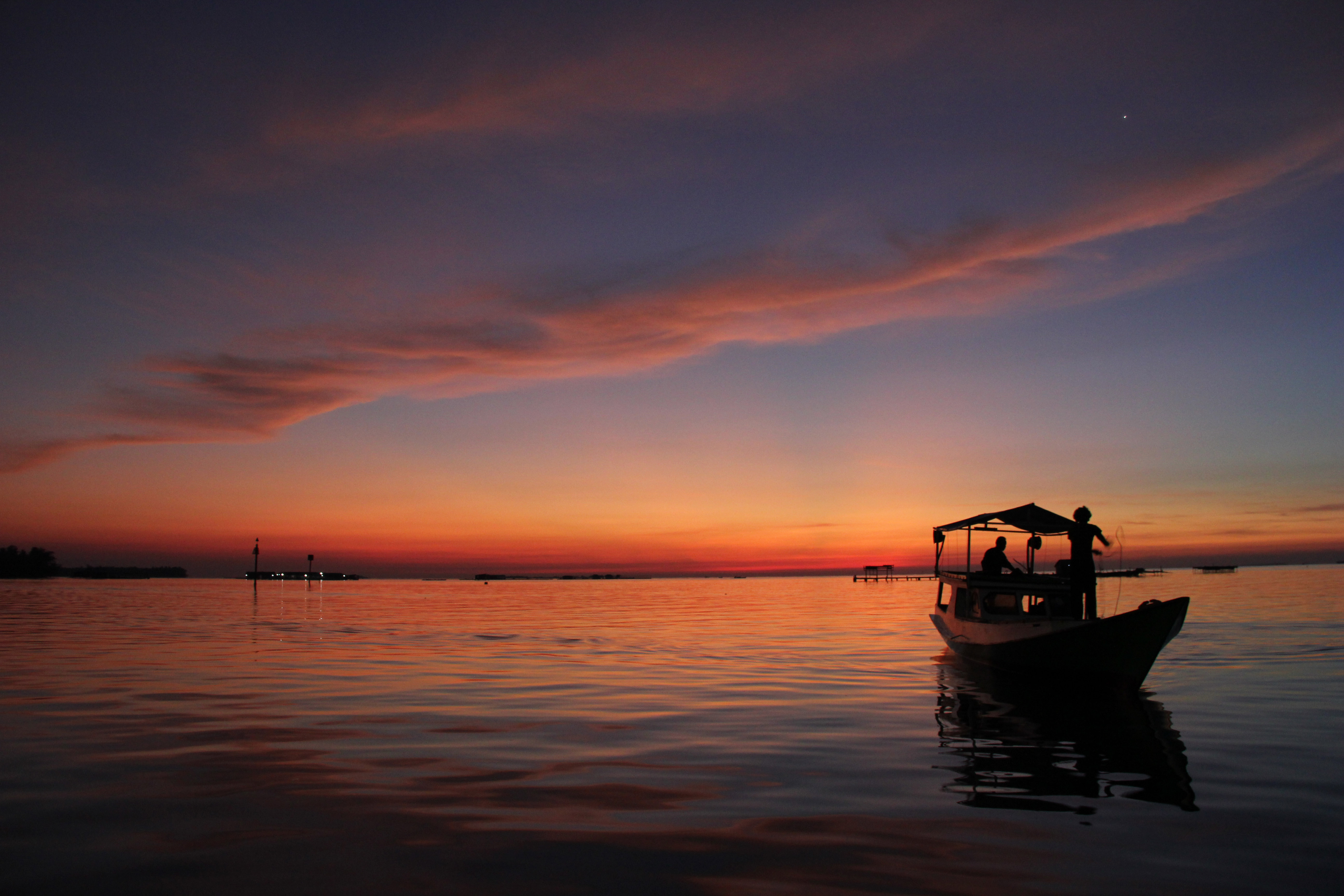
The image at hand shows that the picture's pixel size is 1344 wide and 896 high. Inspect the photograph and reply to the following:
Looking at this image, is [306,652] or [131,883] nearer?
[131,883]

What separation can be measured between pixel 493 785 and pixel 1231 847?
8343 millimetres

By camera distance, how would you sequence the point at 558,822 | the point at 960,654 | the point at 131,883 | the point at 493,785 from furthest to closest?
the point at 960,654 < the point at 493,785 < the point at 558,822 < the point at 131,883

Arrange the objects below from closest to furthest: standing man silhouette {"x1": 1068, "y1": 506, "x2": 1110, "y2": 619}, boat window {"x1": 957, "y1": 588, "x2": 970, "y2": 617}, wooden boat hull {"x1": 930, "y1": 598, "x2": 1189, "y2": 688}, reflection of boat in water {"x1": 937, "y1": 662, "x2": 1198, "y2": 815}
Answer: reflection of boat in water {"x1": 937, "y1": 662, "x2": 1198, "y2": 815} → wooden boat hull {"x1": 930, "y1": 598, "x2": 1189, "y2": 688} → standing man silhouette {"x1": 1068, "y1": 506, "x2": 1110, "y2": 619} → boat window {"x1": 957, "y1": 588, "x2": 970, "y2": 617}

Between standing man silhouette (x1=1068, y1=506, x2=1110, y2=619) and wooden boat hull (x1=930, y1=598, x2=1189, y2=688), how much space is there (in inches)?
73.0

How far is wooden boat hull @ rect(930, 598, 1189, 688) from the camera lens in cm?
1861

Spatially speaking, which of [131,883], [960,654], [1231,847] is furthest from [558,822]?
[960,654]

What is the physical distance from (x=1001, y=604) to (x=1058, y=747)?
12387 mm

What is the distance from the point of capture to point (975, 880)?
720 cm

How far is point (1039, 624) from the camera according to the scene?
21.2 meters

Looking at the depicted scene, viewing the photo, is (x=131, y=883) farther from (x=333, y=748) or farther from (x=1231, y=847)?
(x=1231, y=847)

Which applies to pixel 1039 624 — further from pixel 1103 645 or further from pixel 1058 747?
pixel 1058 747

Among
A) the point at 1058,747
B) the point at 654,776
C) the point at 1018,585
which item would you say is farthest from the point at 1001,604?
the point at 654,776

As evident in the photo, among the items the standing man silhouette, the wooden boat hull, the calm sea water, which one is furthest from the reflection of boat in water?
the standing man silhouette

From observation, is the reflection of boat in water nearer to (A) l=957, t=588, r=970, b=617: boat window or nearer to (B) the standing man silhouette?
(B) the standing man silhouette
